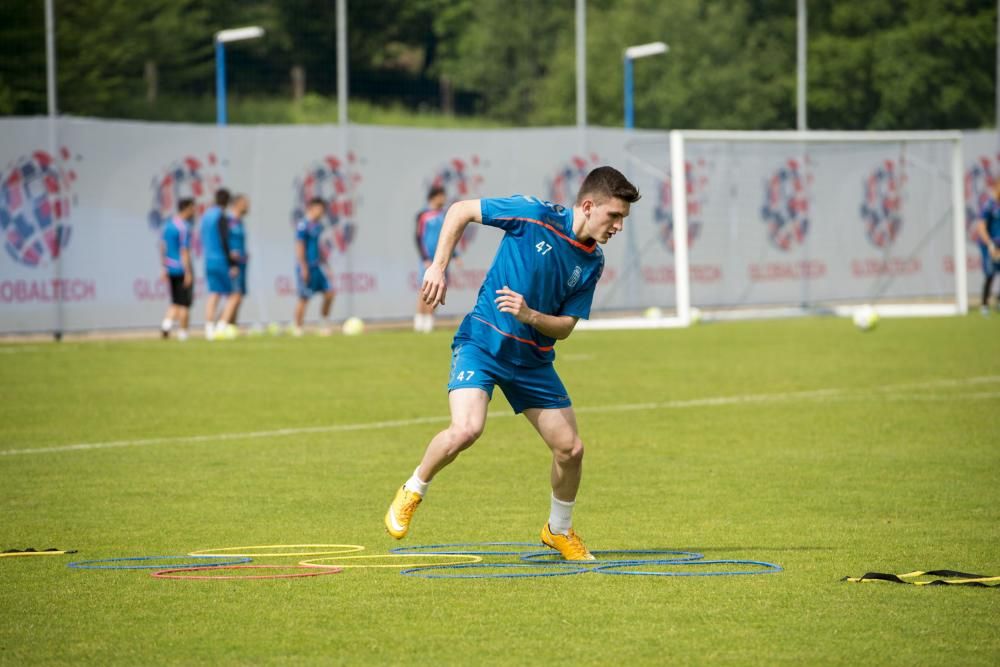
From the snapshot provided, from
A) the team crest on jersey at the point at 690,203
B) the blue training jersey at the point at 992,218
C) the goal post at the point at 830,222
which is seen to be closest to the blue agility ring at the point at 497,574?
the goal post at the point at 830,222

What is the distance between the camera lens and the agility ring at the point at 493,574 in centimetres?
739

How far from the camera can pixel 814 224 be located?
32719mm

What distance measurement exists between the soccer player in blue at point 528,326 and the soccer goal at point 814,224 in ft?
70.4

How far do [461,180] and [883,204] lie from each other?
9.77 meters

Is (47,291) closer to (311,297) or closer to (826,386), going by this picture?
(311,297)

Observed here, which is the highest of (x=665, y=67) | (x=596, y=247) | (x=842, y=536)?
(x=665, y=67)

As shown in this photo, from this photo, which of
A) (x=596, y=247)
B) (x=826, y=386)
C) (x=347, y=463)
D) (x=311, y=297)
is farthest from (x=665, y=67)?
(x=596, y=247)

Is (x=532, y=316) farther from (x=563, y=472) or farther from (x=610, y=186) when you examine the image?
(x=563, y=472)

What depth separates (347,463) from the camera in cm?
1185

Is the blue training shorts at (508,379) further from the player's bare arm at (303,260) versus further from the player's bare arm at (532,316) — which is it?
the player's bare arm at (303,260)

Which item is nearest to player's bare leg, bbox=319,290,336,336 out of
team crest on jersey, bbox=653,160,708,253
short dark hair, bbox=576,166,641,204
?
team crest on jersey, bbox=653,160,708,253

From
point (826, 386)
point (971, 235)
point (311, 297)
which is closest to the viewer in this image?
point (826, 386)

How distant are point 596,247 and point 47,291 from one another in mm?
17388

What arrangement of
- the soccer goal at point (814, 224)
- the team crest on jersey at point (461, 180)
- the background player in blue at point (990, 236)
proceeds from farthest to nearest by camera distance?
the soccer goal at point (814, 224) → the background player in blue at point (990, 236) → the team crest on jersey at point (461, 180)
